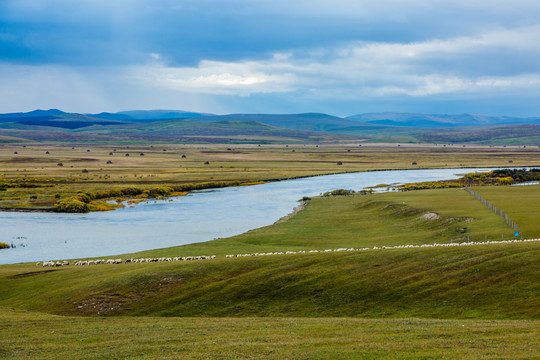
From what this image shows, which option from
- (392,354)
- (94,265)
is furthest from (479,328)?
(94,265)

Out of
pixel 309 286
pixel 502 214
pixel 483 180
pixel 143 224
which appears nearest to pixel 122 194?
pixel 143 224

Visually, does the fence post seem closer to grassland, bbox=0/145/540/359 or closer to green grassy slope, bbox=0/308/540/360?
grassland, bbox=0/145/540/359

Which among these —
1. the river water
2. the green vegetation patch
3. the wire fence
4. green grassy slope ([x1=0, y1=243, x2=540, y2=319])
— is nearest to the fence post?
the wire fence

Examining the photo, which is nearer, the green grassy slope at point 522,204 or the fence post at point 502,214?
the fence post at point 502,214

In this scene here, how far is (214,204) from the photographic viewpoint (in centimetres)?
7769

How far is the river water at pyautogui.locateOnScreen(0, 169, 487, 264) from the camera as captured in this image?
4878 centimetres

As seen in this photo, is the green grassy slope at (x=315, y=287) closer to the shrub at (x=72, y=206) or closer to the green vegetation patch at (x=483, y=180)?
the shrub at (x=72, y=206)

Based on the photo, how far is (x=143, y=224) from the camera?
6122 centimetres

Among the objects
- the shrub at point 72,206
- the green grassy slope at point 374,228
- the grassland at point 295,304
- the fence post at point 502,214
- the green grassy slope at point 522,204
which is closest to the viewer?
the grassland at point 295,304

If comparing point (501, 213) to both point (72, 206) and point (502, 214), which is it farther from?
point (72, 206)

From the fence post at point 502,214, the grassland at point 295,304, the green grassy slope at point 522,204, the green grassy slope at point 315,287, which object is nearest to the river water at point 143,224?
the grassland at point 295,304

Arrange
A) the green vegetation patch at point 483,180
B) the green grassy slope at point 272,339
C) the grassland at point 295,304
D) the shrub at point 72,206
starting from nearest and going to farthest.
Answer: the green grassy slope at point 272,339 < the grassland at point 295,304 < the shrub at point 72,206 < the green vegetation patch at point 483,180

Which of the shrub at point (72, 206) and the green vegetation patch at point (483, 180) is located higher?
the green vegetation patch at point (483, 180)

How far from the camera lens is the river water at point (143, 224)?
48.8 metres
